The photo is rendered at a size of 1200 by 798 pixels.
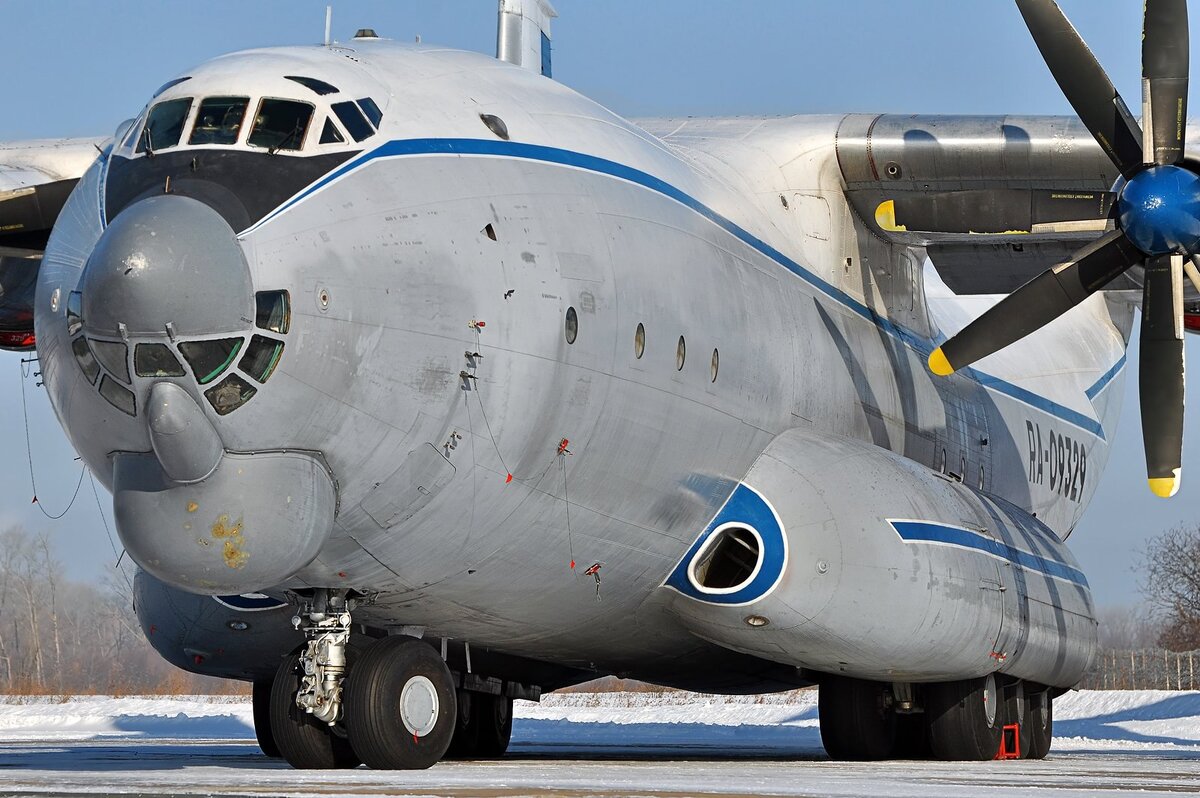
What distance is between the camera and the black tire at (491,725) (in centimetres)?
1323

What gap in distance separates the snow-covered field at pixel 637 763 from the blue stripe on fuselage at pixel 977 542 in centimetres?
144

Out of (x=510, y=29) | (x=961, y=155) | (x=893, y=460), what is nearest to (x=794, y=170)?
(x=961, y=155)

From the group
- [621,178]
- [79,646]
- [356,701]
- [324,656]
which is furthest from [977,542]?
[79,646]

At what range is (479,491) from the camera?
8.32 meters

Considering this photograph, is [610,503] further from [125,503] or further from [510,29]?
[510,29]

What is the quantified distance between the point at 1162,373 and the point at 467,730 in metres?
6.11

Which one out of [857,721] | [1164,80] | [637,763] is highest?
[1164,80]

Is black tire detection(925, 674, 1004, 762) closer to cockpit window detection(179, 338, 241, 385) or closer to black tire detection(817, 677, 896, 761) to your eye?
black tire detection(817, 677, 896, 761)

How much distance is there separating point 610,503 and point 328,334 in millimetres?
2504

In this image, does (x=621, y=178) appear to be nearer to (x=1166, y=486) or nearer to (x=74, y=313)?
(x=74, y=313)

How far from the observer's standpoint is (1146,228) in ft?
33.5

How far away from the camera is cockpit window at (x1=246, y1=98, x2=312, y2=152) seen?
772cm

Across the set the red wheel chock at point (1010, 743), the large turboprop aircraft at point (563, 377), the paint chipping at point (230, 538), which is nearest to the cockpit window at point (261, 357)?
the large turboprop aircraft at point (563, 377)

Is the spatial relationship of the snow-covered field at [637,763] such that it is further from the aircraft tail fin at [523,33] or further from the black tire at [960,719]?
the aircraft tail fin at [523,33]
